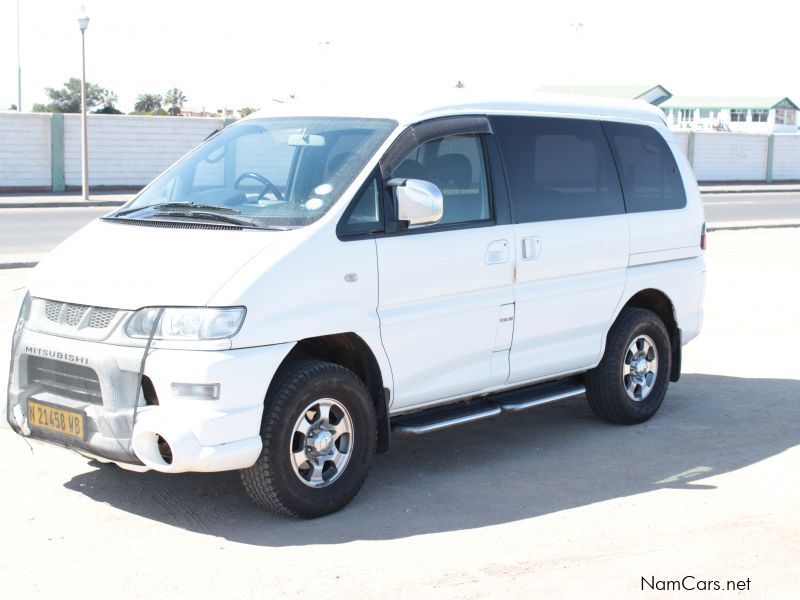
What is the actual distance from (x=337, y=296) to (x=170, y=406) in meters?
1.02

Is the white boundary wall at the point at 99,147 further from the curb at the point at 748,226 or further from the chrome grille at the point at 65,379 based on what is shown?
the chrome grille at the point at 65,379

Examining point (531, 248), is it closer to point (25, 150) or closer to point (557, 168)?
point (557, 168)

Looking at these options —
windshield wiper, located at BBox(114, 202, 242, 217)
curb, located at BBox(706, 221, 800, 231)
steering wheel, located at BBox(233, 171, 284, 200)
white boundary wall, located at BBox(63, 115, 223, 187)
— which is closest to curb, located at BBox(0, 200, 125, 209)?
white boundary wall, located at BBox(63, 115, 223, 187)

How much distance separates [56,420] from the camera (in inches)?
211

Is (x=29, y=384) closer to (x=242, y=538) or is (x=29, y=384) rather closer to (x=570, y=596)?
(x=242, y=538)

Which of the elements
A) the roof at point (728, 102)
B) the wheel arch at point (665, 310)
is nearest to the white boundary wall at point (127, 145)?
the wheel arch at point (665, 310)

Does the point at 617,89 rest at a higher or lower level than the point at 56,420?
higher

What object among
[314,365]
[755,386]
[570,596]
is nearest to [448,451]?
[314,365]

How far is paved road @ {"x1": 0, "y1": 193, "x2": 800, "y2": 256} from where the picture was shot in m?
17.9

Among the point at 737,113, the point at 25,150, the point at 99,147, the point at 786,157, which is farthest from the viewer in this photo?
the point at 737,113

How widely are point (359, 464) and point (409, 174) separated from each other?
161 cm

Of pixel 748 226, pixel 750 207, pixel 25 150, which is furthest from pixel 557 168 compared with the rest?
pixel 750 207

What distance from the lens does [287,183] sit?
5.84 meters

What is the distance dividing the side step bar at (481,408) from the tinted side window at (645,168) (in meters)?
1.38
